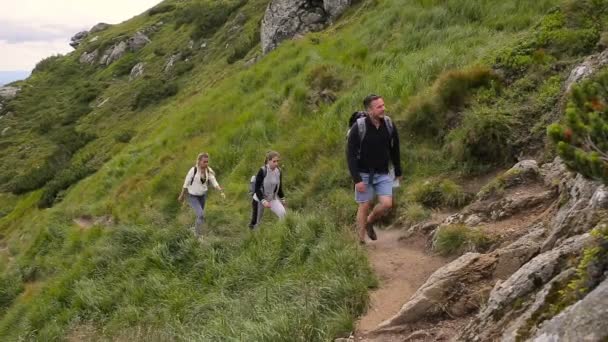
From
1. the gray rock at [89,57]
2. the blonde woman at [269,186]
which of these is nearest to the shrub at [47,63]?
the gray rock at [89,57]

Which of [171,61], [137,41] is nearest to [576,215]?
[171,61]

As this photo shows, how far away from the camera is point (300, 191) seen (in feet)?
36.1

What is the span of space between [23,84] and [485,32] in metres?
62.3

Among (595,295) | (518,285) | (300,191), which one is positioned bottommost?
(300,191)

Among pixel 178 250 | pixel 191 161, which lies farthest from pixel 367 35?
pixel 178 250

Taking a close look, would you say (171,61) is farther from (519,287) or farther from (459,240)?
(519,287)

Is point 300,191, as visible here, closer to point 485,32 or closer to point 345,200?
point 345,200

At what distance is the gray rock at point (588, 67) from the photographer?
7.89 m

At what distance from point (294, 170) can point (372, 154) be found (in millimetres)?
4508

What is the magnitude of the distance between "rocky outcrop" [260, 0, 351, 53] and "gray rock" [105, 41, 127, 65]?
3765 cm

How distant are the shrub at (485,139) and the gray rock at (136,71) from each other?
1635 inches

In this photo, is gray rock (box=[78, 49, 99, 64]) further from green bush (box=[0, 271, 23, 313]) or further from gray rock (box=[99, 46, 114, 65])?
green bush (box=[0, 271, 23, 313])

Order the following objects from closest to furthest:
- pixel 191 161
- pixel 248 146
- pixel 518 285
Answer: pixel 518 285 < pixel 248 146 < pixel 191 161

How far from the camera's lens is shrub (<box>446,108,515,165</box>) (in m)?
8.80
